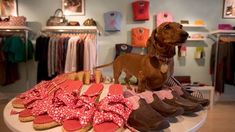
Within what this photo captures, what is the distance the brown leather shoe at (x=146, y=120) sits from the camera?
2.05ft

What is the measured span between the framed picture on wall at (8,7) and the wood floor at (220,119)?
5.37 ft

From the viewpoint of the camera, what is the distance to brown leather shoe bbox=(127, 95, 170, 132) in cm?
63

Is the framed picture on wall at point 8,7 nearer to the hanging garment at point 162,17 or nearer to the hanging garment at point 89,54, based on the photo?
the hanging garment at point 89,54

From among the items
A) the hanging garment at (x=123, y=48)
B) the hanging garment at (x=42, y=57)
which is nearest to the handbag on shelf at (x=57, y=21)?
the hanging garment at (x=42, y=57)

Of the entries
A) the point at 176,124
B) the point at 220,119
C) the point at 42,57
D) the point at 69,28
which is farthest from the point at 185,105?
the point at 69,28

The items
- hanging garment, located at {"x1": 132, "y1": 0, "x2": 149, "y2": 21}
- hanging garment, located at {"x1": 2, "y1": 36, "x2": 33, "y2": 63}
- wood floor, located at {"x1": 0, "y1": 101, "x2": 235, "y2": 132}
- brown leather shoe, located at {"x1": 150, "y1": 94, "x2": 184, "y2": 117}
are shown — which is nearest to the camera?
brown leather shoe, located at {"x1": 150, "y1": 94, "x2": 184, "y2": 117}

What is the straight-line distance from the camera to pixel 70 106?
74 cm

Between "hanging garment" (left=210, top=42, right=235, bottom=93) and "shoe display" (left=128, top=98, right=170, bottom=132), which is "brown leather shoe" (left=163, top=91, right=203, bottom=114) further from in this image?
"hanging garment" (left=210, top=42, right=235, bottom=93)

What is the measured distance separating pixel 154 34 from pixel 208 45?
3.45 metres

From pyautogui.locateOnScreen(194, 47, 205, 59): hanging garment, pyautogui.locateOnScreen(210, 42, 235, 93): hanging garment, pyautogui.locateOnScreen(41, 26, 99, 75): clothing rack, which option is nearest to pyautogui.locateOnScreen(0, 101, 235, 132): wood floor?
pyautogui.locateOnScreen(210, 42, 235, 93): hanging garment

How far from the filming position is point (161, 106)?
75 cm

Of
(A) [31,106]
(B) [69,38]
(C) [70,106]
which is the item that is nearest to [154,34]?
(C) [70,106]

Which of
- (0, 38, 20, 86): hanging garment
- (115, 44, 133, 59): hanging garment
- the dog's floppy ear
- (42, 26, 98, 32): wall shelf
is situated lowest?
(0, 38, 20, 86): hanging garment

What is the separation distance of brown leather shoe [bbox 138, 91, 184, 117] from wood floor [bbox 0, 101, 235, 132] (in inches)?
80.1
